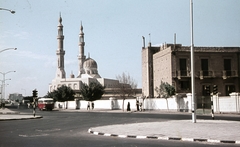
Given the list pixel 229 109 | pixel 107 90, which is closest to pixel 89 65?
pixel 107 90

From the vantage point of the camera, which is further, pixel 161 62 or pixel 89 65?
pixel 89 65

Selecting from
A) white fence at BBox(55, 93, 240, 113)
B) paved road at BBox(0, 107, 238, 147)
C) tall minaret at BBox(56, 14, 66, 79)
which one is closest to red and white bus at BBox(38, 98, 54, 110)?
white fence at BBox(55, 93, 240, 113)

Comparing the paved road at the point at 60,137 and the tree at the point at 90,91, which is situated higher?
the tree at the point at 90,91

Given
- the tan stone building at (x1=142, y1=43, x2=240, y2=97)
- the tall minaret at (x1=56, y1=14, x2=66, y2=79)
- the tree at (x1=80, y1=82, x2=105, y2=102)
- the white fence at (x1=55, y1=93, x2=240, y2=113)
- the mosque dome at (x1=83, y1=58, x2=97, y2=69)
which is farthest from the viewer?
the mosque dome at (x1=83, y1=58, x2=97, y2=69)

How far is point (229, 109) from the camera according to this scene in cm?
3725

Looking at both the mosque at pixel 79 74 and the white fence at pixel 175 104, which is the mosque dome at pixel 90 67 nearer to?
the mosque at pixel 79 74

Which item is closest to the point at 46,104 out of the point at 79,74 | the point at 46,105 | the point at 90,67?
the point at 46,105

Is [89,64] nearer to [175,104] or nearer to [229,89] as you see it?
[229,89]

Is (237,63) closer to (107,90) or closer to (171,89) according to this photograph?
(171,89)

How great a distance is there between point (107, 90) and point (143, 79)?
3600cm

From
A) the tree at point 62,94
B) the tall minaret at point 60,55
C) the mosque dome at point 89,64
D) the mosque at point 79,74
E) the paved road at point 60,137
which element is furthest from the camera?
the mosque dome at point 89,64

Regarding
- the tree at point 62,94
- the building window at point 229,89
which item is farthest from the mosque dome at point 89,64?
the building window at point 229,89

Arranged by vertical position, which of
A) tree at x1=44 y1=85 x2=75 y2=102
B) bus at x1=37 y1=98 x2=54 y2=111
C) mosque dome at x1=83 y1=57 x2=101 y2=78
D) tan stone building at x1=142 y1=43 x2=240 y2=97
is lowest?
bus at x1=37 y1=98 x2=54 y2=111

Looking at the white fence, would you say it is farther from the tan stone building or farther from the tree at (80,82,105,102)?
the tan stone building
